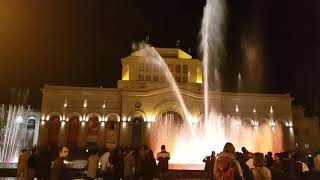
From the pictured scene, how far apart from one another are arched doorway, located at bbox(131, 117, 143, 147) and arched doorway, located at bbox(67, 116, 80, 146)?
7.80 metres

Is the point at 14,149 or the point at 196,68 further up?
the point at 196,68

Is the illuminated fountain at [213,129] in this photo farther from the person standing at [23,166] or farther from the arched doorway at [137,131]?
the person standing at [23,166]

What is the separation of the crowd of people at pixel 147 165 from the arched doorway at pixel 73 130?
30.6m

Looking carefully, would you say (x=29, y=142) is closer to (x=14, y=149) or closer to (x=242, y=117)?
(x=14, y=149)

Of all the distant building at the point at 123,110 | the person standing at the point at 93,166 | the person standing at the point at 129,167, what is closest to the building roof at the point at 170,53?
the distant building at the point at 123,110

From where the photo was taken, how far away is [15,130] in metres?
47.3

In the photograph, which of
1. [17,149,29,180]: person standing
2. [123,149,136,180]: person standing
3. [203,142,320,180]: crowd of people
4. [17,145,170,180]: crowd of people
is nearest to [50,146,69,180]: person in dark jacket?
[17,145,170,180]: crowd of people

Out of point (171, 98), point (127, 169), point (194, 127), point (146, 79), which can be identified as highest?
point (146, 79)

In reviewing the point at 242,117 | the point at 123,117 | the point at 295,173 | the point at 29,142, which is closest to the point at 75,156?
the point at 123,117

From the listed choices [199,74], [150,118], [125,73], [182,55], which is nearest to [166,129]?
[150,118]

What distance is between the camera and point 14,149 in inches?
1741

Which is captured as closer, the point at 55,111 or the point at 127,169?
the point at 127,169

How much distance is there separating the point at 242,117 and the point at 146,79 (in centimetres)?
1722

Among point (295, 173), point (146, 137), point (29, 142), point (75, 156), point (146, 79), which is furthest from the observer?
point (146, 79)
